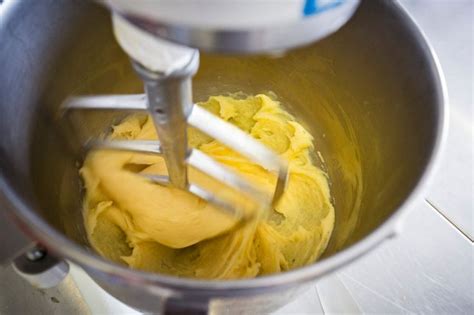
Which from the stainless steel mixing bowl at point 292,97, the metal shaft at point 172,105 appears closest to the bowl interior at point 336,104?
the stainless steel mixing bowl at point 292,97

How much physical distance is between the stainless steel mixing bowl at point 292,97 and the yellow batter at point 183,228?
0.03 meters

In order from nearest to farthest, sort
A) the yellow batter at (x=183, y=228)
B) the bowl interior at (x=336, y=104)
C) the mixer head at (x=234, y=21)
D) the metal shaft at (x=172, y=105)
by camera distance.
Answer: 1. the mixer head at (x=234, y=21)
2. the metal shaft at (x=172, y=105)
3. the bowl interior at (x=336, y=104)
4. the yellow batter at (x=183, y=228)

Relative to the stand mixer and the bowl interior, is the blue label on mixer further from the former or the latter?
the bowl interior

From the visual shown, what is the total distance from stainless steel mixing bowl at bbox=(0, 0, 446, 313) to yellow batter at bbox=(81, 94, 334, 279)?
35 mm

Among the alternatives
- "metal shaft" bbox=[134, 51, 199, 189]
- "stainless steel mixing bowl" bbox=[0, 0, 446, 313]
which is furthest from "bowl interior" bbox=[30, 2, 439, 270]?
"metal shaft" bbox=[134, 51, 199, 189]

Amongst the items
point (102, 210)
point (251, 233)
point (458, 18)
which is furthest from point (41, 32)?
point (458, 18)

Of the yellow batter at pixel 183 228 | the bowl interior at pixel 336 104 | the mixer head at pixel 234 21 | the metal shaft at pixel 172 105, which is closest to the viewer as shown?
the mixer head at pixel 234 21

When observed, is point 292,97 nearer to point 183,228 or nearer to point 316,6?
point 183,228

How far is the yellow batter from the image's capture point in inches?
27.5

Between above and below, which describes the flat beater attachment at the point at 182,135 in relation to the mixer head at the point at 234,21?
below

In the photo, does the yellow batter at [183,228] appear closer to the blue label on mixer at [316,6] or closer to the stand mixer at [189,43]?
the stand mixer at [189,43]

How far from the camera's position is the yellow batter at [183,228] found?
70 centimetres

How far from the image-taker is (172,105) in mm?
460

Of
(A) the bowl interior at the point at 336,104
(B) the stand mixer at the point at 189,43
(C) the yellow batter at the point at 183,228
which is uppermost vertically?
(B) the stand mixer at the point at 189,43
